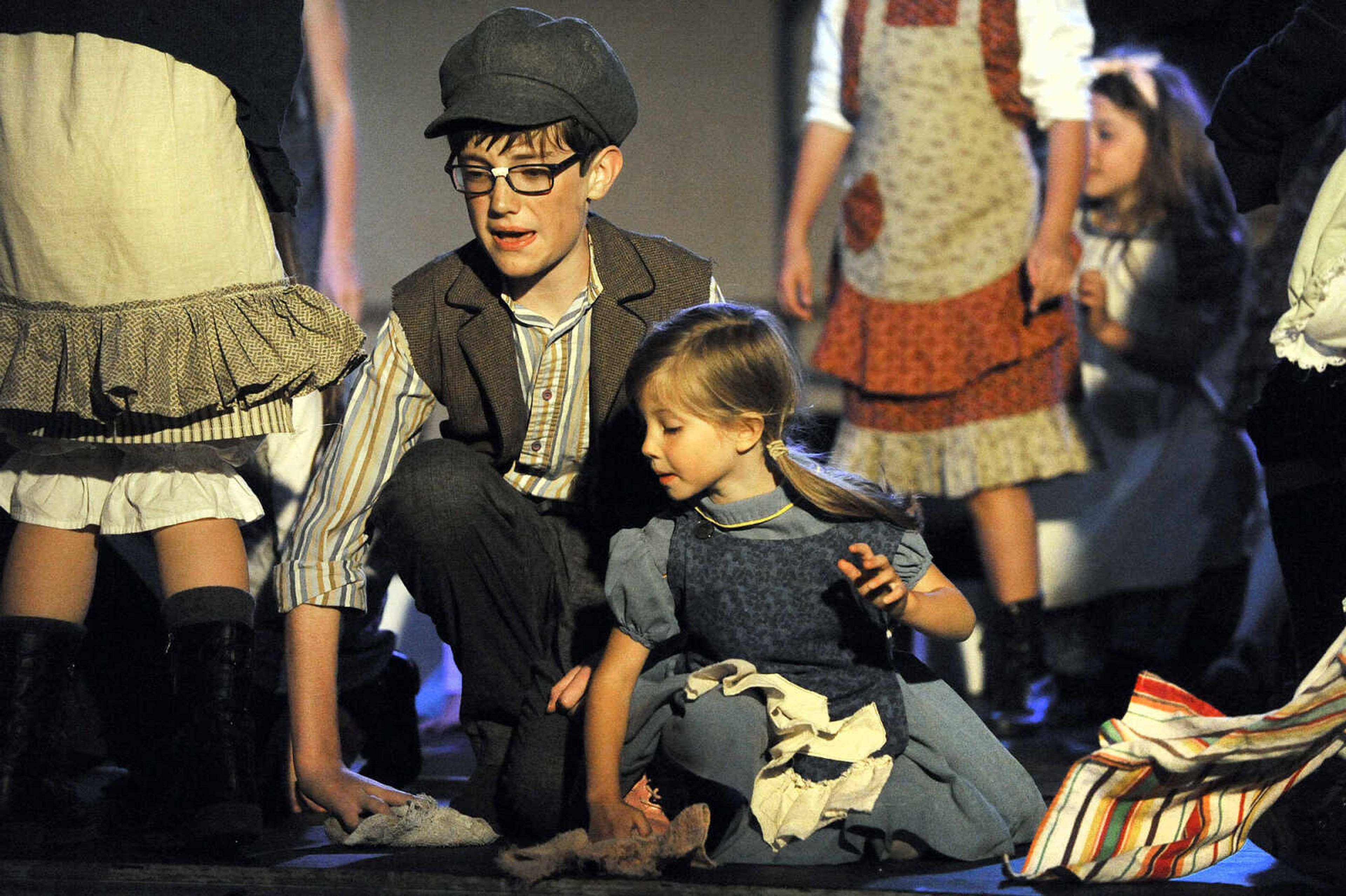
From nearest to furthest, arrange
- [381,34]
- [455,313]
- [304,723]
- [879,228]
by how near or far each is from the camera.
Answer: [304,723] < [455,313] < [879,228] < [381,34]

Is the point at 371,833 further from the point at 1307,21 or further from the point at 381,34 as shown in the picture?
the point at 381,34

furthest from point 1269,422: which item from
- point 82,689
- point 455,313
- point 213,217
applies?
point 82,689

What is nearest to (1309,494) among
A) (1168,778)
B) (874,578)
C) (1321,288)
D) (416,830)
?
(1321,288)

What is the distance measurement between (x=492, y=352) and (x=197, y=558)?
50 cm

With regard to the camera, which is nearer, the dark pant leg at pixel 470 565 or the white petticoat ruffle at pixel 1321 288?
the white petticoat ruffle at pixel 1321 288

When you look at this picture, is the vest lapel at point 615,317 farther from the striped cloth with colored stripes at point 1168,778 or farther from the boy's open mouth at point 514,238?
the striped cloth with colored stripes at point 1168,778

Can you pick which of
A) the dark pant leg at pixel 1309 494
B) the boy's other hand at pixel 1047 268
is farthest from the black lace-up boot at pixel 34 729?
the boy's other hand at pixel 1047 268

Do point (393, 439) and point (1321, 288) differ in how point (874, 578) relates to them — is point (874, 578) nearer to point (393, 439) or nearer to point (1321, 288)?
point (1321, 288)

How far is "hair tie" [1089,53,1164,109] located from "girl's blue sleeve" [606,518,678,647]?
2027 millimetres

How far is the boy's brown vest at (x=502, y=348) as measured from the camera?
2043mm

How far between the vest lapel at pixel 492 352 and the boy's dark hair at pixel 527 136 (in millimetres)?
197

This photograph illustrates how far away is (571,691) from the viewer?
74.1 inches

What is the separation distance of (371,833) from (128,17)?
1.12 meters

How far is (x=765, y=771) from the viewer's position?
176cm
